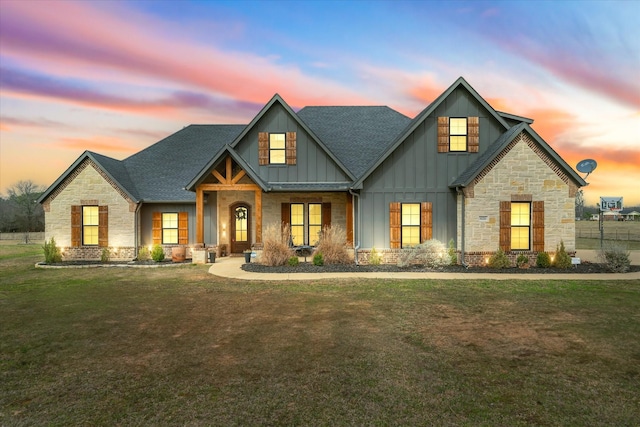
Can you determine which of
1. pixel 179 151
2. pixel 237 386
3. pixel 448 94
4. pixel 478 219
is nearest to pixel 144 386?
pixel 237 386

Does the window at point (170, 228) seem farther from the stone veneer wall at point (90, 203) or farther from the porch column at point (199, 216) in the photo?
the porch column at point (199, 216)

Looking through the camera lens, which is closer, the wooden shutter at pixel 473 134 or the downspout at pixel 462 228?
the downspout at pixel 462 228

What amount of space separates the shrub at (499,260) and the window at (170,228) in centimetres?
1533

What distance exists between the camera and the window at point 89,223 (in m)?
19.0

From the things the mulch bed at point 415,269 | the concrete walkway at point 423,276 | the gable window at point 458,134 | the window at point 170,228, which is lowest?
the concrete walkway at point 423,276

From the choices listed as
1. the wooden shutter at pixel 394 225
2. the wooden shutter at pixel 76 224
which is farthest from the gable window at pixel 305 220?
the wooden shutter at pixel 76 224

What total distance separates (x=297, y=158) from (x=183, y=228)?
707 centimetres

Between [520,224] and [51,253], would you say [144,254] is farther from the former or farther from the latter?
[520,224]

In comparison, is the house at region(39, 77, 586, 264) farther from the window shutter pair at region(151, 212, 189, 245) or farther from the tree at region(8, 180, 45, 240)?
the tree at region(8, 180, 45, 240)

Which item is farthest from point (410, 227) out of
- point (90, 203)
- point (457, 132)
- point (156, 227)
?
point (90, 203)

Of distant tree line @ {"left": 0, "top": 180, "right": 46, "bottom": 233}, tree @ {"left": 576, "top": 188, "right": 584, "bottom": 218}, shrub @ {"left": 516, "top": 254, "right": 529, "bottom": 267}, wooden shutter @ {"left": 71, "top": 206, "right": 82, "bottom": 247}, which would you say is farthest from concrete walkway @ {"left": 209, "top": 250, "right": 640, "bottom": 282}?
tree @ {"left": 576, "top": 188, "right": 584, "bottom": 218}

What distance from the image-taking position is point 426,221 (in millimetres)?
16797

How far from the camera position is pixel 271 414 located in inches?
174

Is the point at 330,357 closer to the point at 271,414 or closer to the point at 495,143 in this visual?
the point at 271,414
